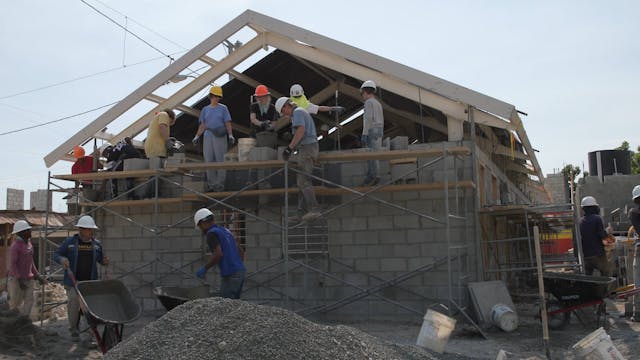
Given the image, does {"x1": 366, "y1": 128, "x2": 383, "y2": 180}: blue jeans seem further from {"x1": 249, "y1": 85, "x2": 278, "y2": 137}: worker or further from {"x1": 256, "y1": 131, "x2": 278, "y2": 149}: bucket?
{"x1": 249, "y1": 85, "x2": 278, "y2": 137}: worker

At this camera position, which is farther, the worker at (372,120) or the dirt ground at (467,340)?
the worker at (372,120)

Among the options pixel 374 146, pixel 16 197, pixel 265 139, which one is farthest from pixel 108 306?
pixel 16 197

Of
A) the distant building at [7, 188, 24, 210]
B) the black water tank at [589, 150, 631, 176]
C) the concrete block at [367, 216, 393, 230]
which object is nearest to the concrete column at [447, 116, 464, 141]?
the concrete block at [367, 216, 393, 230]

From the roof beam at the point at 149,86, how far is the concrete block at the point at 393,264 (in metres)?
4.72

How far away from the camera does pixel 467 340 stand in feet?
27.1

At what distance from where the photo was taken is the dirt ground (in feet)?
24.3

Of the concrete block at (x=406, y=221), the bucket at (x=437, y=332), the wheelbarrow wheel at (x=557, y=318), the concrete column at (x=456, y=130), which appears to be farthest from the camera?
the concrete block at (x=406, y=221)

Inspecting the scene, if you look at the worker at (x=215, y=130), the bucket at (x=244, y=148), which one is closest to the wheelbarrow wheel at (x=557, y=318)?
the bucket at (x=244, y=148)

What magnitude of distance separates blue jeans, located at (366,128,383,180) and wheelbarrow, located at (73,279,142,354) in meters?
4.10

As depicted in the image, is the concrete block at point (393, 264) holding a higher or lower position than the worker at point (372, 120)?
lower

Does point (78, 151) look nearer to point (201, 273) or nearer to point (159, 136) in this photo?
point (159, 136)

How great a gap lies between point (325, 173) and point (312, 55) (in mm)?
2016

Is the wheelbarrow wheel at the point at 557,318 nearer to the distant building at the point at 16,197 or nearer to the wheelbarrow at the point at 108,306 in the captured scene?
the wheelbarrow at the point at 108,306

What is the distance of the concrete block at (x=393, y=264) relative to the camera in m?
9.80
